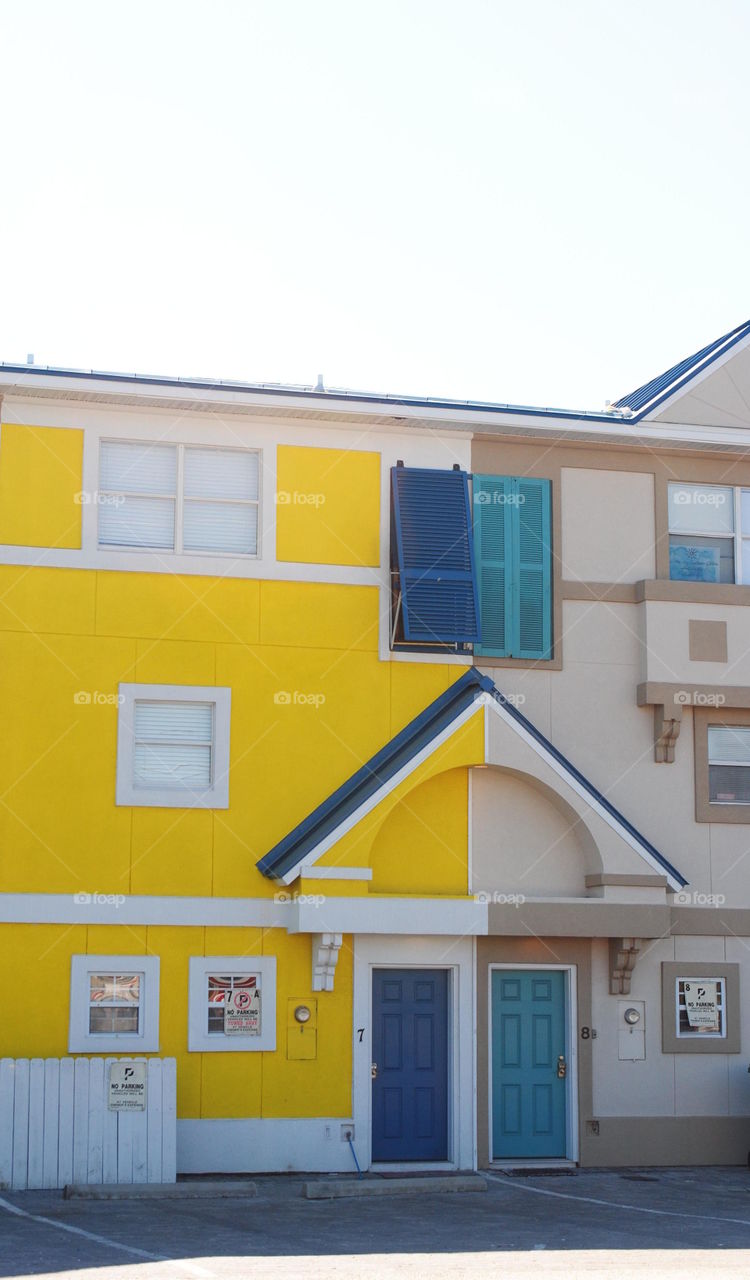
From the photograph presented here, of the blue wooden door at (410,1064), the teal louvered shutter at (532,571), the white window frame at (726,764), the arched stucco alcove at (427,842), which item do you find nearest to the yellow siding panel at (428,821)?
the arched stucco alcove at (427,842)

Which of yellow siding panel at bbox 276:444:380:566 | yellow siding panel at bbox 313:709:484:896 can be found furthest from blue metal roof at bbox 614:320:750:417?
yellow siding panel at bbox 313:709:484:896

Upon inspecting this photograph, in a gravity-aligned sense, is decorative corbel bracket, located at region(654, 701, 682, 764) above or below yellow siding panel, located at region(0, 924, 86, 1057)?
above

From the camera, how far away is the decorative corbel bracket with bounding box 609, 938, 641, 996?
19922mm

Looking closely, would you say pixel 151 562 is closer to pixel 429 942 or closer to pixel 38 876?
pixel 38 876

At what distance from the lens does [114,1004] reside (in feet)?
61.9

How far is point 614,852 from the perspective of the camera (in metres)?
19.9

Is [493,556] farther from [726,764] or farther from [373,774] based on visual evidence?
[726,764]

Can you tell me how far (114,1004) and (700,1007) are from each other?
23.9ft

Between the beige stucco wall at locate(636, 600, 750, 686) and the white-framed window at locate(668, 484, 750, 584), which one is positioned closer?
the beige stucco wall at locate(636, 600, 750, 686)

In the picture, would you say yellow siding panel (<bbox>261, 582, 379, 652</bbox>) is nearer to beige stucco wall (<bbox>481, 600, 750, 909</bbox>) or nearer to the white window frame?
beige stucco wall (<bbox>481, 600, 750, 909</bbox>)

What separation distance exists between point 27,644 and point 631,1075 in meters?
8.97

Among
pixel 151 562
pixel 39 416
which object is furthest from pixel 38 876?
pixel 39 416

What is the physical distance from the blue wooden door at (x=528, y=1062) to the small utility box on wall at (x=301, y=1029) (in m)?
2.28

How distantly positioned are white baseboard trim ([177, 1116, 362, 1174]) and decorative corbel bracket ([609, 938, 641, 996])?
3687 millimetres
